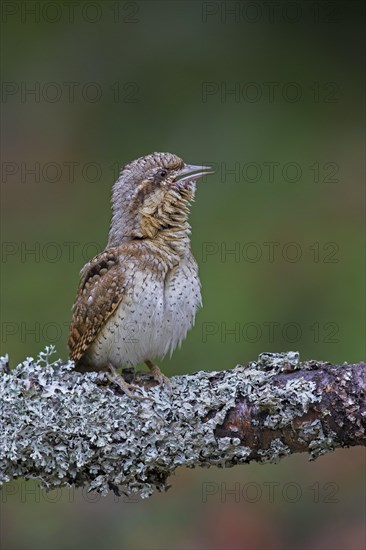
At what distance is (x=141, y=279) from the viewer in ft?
12.0

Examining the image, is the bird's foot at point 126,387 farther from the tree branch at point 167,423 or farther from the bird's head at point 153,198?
the bird's head at point 153,198

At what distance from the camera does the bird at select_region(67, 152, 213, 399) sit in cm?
364

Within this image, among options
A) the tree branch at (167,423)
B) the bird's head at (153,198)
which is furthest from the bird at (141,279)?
the tree branch at (167,423)

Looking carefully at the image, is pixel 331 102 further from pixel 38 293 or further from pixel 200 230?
pixel 38 293

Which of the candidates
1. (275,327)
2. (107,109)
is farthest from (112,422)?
(107,109)

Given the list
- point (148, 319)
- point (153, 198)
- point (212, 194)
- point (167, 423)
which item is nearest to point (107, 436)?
point (167, 423)

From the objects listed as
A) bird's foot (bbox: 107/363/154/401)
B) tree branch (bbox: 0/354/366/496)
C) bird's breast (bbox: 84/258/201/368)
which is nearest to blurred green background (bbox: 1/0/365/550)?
bird's breast (bbox: 84/258/201/368)

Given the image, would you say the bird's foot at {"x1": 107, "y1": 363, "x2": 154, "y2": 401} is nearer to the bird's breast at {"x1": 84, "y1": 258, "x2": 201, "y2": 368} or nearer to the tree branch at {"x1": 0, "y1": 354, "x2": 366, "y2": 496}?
the tree branch at {"x1": 0, "y1": 354, "x2": 366, "y2": 496}

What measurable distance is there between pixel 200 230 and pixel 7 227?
1187 millimetres

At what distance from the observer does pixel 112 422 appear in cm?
318

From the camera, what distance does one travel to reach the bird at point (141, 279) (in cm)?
364

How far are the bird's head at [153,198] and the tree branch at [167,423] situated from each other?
74 centimetres

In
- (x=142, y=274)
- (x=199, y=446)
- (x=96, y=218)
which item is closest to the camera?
(x=199, y=446)

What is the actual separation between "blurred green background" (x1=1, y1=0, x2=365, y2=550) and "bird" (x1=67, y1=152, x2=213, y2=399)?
3.15ft
